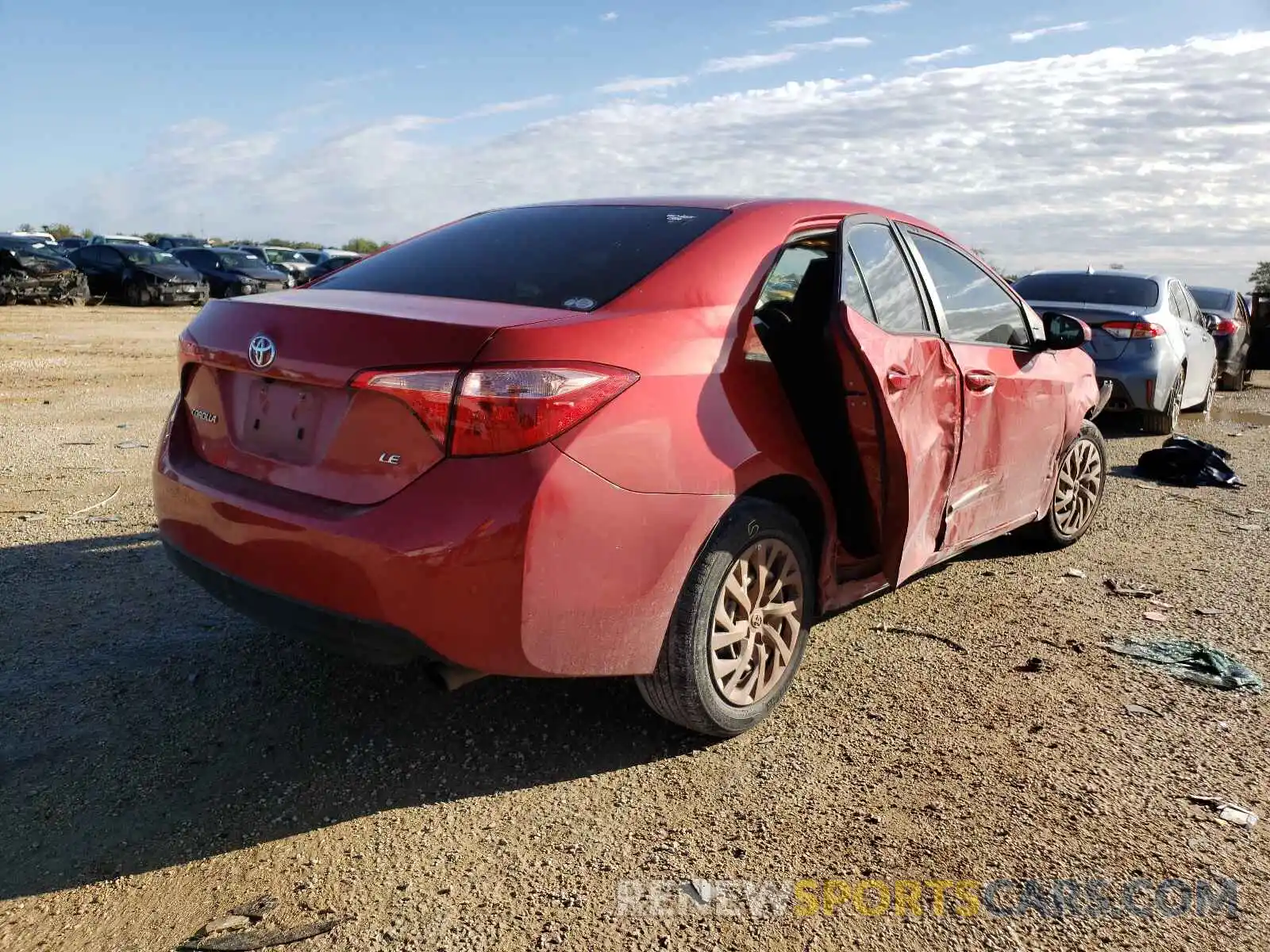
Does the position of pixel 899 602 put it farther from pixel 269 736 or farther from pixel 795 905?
pixel 269 736

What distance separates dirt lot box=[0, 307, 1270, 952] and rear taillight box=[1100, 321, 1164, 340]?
550cm

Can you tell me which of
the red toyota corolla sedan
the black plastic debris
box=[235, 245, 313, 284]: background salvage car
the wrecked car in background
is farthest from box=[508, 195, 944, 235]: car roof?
box=[235, 245, 313, 284]: background salvage car

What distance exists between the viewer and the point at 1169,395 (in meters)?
10.1

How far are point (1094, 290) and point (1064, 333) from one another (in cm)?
638

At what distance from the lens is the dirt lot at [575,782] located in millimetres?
2531

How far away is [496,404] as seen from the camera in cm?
262

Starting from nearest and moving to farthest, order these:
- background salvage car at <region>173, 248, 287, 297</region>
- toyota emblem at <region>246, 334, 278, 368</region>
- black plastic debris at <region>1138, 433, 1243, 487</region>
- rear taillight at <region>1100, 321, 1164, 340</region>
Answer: toyota emblem at <region>246, 334, 278, 368</region> → black plastic debris at <region>1138, 433, 1243, 487</region> → rear taillight at <region>1100, 321, 1164, 340</region> → background salvage car at <region>173, 248, 287, 297</region>

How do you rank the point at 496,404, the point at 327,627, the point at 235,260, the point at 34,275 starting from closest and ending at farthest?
the point at 496,404, the point at 327,627, the point at 34,275, the point at 235,260

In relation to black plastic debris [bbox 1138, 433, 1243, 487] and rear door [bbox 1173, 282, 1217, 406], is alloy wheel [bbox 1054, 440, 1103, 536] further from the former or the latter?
rear door [bbox 1173, 282, 1217, 406]

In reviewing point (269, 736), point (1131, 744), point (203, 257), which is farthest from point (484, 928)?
point (203, 257)

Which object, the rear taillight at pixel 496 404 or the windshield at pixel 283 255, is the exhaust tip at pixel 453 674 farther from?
the windshield at pixel 283 255

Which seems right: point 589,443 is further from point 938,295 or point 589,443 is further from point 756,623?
point 938,295

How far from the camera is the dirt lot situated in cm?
253

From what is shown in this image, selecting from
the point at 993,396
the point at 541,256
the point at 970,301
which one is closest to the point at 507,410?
the point at 541,256
